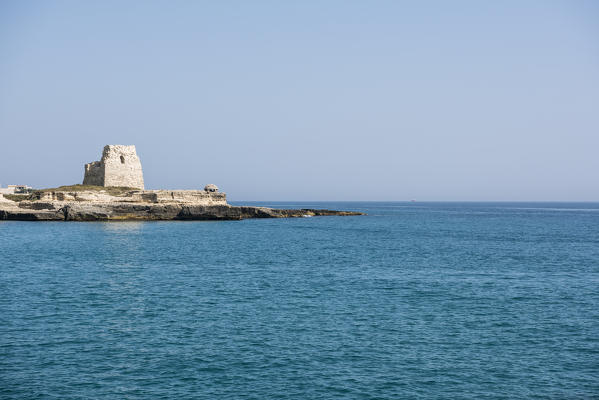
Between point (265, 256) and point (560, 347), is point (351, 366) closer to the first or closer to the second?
point (560, 347)

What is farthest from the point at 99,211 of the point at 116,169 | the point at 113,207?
the point at 116,169

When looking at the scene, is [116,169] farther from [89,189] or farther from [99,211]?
[99,211]

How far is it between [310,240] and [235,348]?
41.9m

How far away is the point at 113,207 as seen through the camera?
80562mm

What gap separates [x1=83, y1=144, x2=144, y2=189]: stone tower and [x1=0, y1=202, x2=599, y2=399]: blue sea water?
60826 millimetres

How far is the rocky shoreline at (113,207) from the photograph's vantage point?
3191 inches

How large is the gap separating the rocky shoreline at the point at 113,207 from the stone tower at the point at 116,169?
11.3m

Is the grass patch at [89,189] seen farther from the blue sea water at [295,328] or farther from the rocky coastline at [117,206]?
the blue sea water at [295,328]

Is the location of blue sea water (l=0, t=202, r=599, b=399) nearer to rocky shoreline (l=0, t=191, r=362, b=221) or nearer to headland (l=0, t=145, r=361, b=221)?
rocky shoreline (l=0, t=191, r=362, b=221)

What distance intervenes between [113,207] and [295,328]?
66.3m

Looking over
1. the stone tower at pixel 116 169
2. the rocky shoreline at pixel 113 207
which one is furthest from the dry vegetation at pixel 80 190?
the stone tower at pixel 116 169

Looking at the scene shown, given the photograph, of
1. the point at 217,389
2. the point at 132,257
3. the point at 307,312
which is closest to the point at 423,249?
the point at 132,257

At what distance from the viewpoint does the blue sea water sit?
1508cm

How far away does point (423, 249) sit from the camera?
167 ft
